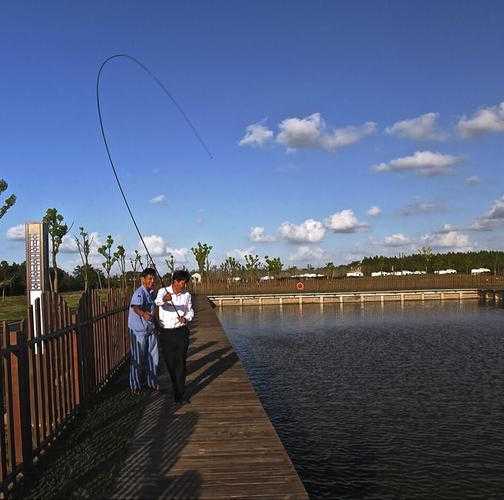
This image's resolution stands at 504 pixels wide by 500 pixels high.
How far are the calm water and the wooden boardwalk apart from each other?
1.03m

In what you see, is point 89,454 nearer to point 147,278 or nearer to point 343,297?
point 147,278

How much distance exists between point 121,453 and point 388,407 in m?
5.56

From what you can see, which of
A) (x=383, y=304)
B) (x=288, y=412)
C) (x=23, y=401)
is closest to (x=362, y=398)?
(x=288, y=412)

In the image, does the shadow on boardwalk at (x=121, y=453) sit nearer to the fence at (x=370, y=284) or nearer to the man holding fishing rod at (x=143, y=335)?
the man holding fishing rod at (x=143, y=335)

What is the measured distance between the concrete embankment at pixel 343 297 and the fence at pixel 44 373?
32.2 metres

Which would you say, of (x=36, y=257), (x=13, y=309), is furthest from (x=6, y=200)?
(x=36, y=257)

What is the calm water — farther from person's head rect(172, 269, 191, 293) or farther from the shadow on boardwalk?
person's head rect(172, 269, 191, 293)

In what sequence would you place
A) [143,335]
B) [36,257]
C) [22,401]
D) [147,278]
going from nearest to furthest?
[22,401]
[143,335]
[36,257]
[147,278]

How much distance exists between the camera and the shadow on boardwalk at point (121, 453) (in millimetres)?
4383

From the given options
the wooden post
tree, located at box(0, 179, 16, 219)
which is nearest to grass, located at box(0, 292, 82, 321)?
tree, located at box(0, 179, 16, 219)

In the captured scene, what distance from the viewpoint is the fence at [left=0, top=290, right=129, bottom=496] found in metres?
4.54

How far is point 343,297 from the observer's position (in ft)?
133

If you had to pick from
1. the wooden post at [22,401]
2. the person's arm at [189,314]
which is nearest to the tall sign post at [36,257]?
the person's arm at [189,314]

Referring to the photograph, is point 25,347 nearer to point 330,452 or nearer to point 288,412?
point 330,452
